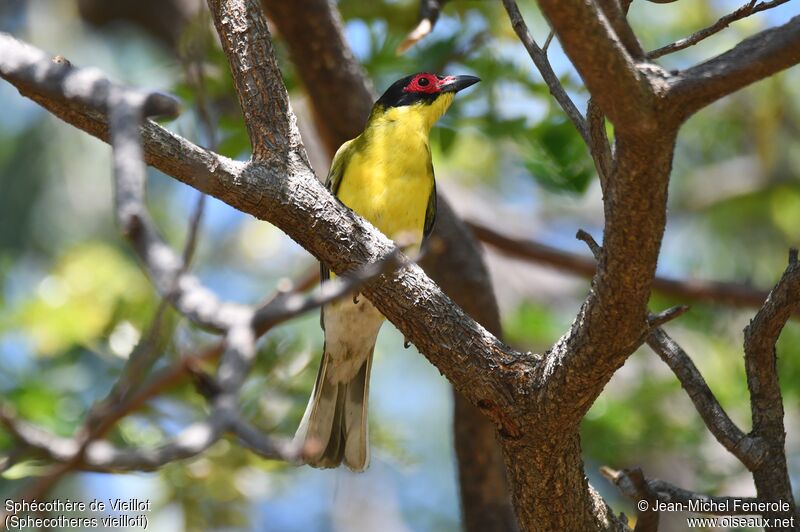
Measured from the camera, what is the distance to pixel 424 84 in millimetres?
4898

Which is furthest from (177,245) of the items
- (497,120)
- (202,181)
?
(202,181)

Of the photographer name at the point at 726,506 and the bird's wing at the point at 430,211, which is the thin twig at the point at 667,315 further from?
the bird's wing at the point at 430,211

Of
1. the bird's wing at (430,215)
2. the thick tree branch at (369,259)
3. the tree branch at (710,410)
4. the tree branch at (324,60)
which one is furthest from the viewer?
the bird's wing at (430,215)

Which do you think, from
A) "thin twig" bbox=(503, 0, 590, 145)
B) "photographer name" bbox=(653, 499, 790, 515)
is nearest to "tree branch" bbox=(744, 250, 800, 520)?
"photographer name" bbox=(653, 499, 790, 515)

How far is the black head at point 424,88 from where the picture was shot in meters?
4.86

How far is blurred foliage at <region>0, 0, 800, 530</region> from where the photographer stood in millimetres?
4574

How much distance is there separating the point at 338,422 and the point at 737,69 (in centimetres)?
258

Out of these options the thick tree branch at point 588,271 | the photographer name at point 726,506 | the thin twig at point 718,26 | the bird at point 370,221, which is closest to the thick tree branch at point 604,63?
the thin twig at point 718,26

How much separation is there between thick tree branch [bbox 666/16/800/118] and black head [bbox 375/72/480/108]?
2.82 m

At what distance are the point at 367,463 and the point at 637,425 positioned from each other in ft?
5.80

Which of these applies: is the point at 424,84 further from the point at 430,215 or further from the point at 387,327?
the point at 387,327

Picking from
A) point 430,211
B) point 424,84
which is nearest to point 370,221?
point 430,211

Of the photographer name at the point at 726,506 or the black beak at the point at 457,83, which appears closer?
the photographer name at the point at 726,506

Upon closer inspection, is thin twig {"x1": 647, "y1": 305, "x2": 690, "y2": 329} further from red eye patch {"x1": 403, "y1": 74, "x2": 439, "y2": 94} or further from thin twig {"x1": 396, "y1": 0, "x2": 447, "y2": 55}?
red eye patch {"x1": 403, "y1": 74, "x2": 439, "y2": 94}
